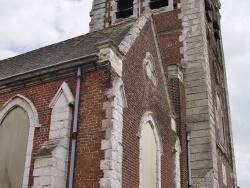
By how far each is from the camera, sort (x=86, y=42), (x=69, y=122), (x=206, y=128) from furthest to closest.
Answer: (x=206, y=128) < (x=86, y=42) < (x=69, y=122)

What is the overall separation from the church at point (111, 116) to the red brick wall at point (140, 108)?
0.10 feet

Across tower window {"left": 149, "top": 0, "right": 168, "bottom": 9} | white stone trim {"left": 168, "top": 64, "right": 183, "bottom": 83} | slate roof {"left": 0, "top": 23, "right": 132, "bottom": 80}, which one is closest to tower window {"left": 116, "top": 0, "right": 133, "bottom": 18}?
tower window {"left": 149, "top": 0, "right": 168, "bottom": 9}

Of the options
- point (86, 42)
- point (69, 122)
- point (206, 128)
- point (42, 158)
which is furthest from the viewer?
point (206, 128)

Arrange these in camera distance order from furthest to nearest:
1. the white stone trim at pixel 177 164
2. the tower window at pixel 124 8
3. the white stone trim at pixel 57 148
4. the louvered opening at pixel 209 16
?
the tower window at pixel 124 8 < the louvered opening at pixel 209 16 < the white stone trim at pixel 177 164 < the white stone trim at pixel 57 148

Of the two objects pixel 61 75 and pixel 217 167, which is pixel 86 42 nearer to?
pixel 61 75

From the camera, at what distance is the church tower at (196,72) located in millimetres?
14664

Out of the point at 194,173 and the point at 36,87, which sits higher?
the point at 36,87

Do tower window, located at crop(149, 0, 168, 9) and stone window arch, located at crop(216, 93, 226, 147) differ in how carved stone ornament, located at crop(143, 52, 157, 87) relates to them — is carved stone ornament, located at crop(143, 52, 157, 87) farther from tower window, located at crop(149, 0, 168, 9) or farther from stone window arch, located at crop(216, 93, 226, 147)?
tower window, located at crop(149, 0, 168, 9)

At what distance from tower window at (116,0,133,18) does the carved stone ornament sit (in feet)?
27.7

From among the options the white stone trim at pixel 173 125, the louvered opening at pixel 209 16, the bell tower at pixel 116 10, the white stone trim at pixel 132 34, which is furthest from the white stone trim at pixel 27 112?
the louvered opening at pixel 209 16

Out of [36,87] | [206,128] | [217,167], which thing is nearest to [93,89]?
[36,87]

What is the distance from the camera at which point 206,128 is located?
15.0 m

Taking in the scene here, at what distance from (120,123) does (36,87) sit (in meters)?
2.81

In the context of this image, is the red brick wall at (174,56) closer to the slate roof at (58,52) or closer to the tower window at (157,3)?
the tower window at (157,3)
